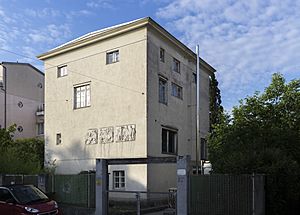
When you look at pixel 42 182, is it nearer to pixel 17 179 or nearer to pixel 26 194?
pixel 17 179

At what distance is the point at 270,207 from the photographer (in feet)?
48.5

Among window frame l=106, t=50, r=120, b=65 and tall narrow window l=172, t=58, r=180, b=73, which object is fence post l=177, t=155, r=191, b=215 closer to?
window frame l=106, t=50, r=120, b=65

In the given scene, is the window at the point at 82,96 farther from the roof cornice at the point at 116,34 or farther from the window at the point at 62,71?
the roof cornice at the point at 116,34

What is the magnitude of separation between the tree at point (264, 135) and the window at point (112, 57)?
830cm

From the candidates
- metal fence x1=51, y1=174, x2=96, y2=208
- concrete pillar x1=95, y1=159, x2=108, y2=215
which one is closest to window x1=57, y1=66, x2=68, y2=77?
metal fence x1=51, y1=174, x2=96, y2=208

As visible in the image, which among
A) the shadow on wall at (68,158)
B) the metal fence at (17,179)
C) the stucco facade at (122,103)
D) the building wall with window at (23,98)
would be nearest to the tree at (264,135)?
the stucco facade at (122,103)

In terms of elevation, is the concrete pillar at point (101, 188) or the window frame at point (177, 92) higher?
the window frame at point (177, 92)

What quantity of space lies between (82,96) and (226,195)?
702 inches

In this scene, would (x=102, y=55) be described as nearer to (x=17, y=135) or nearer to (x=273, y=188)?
(x=273, y=188)

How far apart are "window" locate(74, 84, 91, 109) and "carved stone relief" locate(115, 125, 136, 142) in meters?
3.67

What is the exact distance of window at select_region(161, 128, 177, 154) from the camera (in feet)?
92.4

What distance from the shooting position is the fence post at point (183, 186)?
47.8 feet

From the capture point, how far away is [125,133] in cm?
2662

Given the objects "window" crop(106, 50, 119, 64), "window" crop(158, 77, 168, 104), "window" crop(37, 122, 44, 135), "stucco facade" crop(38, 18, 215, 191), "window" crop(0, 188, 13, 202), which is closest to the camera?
"window" crop(0, 188, 13, 202)
